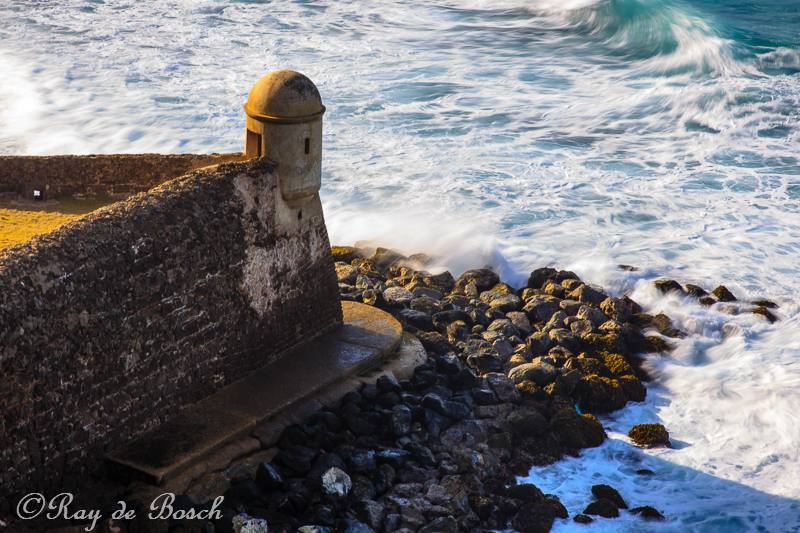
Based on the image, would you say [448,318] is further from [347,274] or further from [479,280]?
[479,280]

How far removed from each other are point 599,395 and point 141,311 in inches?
192

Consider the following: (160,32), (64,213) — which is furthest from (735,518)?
(160,32)

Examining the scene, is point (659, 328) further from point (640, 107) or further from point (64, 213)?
point (640, 107)

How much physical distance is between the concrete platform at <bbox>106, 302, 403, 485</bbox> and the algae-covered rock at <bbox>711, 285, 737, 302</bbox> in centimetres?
532

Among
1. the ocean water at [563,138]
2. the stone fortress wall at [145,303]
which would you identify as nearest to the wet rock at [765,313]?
the ocean water at [563,138]

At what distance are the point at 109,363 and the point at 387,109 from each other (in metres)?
14.9

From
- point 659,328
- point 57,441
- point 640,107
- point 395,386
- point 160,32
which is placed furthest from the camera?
point 160,32

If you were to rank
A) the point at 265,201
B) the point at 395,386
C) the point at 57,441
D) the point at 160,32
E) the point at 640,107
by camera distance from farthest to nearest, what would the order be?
the point at 160,32 → the point at 640,107 → the point at 395,386 → the point at 265,201 → the point at 57,441

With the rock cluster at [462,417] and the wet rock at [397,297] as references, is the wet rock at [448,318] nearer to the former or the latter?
the rock cluster at [462,417]

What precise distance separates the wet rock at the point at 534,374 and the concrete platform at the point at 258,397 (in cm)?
140

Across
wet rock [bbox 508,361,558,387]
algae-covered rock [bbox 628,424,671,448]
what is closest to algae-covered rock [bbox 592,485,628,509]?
algae-covered rock [bbox 628,424,671,448]

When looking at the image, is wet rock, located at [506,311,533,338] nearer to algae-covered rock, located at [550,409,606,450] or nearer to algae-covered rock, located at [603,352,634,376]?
algae-covered rock, located at [603,352,634,376]

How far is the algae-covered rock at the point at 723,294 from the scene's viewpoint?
9.73m

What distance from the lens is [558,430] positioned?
6.66m
